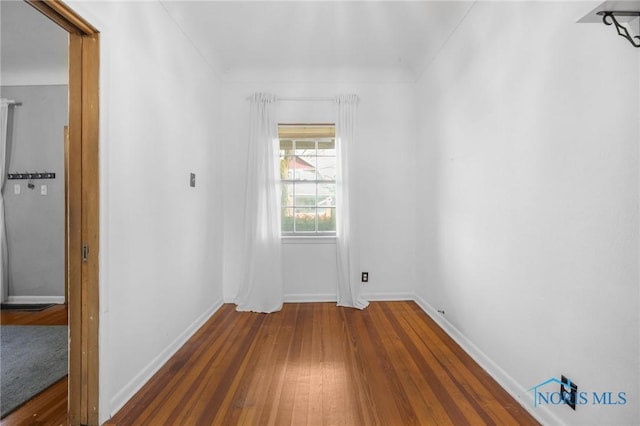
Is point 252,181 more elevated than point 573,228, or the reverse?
point 252,181

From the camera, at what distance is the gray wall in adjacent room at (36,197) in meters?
3.25

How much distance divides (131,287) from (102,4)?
1.62 metres

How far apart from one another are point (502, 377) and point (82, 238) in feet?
8.68

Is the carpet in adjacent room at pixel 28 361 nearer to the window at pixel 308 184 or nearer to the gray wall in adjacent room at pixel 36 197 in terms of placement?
the gray wall in adjacent room at pixel 36 197

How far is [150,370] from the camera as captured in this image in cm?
192

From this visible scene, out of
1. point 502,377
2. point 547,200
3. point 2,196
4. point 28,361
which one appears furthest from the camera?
point 2,196

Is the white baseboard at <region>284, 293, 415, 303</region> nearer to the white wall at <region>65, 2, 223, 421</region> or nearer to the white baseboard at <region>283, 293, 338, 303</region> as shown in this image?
the white baseboard at <region>283, 293, 338, 303</region>

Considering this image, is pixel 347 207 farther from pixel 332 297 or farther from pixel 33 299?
pixel 33 299

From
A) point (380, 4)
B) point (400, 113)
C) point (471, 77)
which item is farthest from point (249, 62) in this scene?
point (471, 77)

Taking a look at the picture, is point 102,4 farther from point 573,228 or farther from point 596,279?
point 596,279

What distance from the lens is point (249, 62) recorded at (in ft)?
10.2

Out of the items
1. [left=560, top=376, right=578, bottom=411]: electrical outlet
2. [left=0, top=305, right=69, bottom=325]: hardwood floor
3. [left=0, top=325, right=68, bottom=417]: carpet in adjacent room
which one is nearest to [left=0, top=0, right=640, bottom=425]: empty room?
[left=560, top=376, right=578, bottom=411]: electrical outlet

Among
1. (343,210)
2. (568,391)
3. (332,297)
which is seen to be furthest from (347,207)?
(568,391)

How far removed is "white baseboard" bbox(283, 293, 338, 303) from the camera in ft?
11.2
